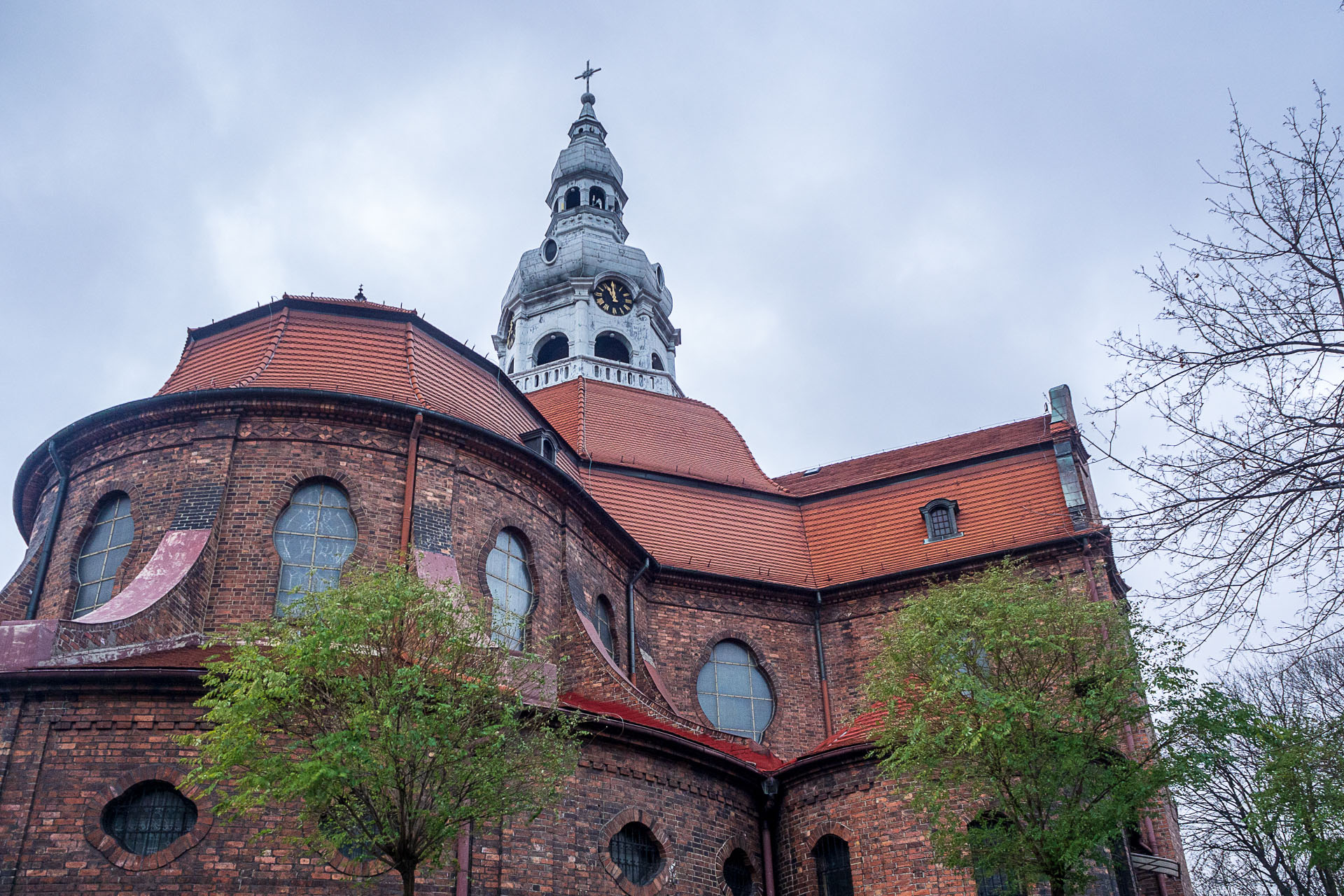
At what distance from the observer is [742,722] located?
24.5 m

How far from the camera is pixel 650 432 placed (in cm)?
3014

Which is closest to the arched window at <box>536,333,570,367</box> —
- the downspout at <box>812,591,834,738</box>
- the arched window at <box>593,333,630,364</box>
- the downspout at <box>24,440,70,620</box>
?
the arched window at <box>593,333,630,364</box>

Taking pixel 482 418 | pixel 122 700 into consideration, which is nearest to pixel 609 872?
pixel 122 700

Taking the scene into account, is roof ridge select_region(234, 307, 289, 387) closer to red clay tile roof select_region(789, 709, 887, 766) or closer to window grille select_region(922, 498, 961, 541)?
red clay tile roof select_region(789, 709, 887, 766)

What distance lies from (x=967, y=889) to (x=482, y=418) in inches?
441

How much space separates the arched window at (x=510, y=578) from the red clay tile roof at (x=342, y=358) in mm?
2043

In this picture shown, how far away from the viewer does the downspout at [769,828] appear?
19.4 meters

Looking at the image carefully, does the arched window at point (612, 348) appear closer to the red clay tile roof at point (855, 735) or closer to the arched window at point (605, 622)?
the arched window at point (605, 622)

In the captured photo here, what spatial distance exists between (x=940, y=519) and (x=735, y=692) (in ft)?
20.8

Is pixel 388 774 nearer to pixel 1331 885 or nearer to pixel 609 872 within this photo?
pixel 609 872

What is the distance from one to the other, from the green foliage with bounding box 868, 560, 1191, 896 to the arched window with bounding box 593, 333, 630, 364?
2409 centimetres

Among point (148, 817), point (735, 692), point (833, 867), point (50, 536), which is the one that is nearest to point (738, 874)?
point (833, 867)

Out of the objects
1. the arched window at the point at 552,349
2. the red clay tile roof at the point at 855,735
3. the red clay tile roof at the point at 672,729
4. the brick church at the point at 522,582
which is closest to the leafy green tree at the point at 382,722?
the brick church at the point at 522,582

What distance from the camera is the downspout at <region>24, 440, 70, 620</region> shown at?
18531 mm
